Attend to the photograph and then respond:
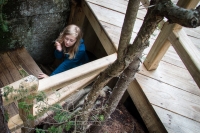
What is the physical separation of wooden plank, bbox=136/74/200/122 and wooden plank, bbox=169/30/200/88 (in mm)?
414

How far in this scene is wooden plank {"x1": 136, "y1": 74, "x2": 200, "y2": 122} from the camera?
165cm

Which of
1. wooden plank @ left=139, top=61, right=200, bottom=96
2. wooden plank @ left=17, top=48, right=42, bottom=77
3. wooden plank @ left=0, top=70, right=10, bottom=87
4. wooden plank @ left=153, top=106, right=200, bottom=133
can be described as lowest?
wooden plank @ left=0, top=70, right=10, bottom=87

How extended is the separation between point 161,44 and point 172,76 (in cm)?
46

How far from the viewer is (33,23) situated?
246cm

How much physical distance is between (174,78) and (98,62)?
0.81m

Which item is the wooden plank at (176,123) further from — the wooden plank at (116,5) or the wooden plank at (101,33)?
the wooden plank at (116,5)

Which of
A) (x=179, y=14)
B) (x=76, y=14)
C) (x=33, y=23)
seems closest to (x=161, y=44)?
(x=179, y=14)

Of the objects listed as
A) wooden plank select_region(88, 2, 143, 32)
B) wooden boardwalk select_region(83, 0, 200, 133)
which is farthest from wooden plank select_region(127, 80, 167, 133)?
wooden plank select_region(88, 2, 143, 32)

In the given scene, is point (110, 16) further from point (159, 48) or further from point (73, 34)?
point (159, 48)

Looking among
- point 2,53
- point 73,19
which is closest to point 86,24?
point 73,19

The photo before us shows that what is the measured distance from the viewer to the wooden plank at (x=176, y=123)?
1.53m

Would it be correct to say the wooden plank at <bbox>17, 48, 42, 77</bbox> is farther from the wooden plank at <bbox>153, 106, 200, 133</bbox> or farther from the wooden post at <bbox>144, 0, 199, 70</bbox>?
the wooden plank at <bbox>153, 106, 200, 133</bbox>

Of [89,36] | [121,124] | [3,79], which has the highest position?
[89,36]

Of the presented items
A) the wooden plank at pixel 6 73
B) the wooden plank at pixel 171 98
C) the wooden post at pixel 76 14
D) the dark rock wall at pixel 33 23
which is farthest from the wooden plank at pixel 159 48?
the wooden plank at pixel 6 73
